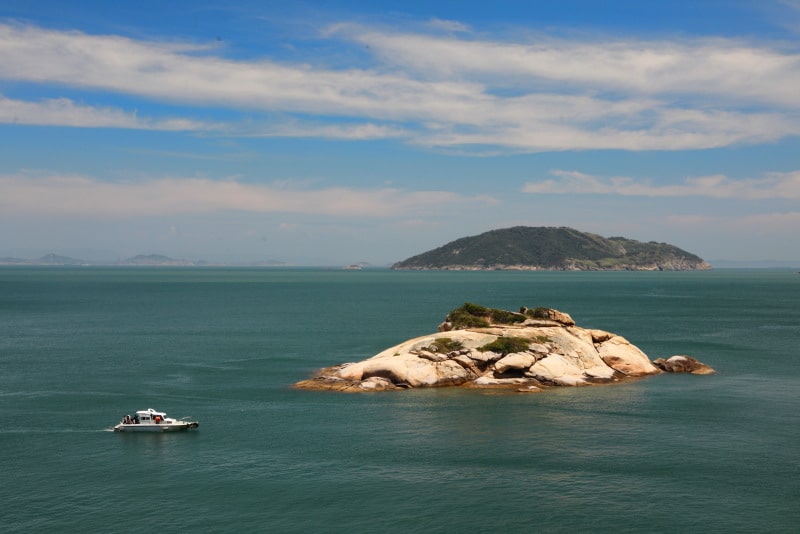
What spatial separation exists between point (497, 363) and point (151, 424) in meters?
39.8

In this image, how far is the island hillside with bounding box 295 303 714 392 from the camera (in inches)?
3098

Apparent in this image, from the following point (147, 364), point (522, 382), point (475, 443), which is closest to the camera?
point (475, 443)

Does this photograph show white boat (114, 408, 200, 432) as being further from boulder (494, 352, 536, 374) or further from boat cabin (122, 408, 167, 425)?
boulder (494, 352, 536, 374)

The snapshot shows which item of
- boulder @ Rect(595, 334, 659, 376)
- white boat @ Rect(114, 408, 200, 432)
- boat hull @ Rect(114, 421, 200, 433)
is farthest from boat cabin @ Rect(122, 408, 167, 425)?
boulder @ Rect(595, 334, 659, 376)

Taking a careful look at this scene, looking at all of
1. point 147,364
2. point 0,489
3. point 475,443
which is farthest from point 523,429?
point 147,364

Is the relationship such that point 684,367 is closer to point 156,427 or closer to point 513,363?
point 513,363

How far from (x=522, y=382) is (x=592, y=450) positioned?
2462cm

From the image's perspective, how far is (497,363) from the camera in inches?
3164

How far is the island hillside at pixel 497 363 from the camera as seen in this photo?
78688 mm

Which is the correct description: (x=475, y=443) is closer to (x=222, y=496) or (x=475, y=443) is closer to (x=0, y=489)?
(x=222, y=496)

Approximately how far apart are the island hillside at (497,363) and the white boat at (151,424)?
2055cm

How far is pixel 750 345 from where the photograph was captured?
11419 centimetres

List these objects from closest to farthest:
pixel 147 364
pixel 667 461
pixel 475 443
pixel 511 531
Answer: pixel 511 531, pixel 667 461, pixel 475 443, pixel 147 364

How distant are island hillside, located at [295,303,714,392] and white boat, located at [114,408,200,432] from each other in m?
20.6
